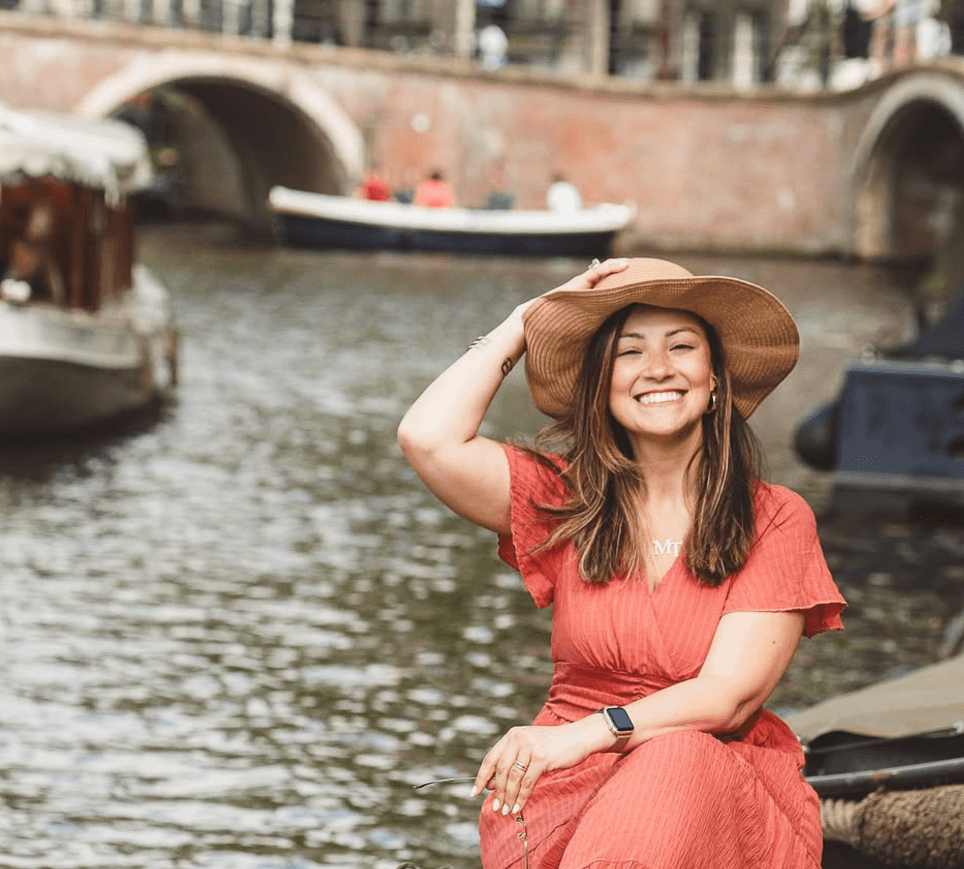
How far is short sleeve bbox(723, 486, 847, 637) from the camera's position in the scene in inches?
98.2

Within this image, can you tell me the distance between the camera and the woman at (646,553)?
2.35m

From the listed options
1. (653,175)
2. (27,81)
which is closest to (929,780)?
(27,81)

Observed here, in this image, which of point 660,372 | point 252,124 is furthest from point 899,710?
point 252,124

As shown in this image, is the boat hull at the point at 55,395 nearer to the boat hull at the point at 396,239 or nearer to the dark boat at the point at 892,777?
the dark boat at the point at 892,777

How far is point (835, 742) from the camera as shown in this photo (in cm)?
342

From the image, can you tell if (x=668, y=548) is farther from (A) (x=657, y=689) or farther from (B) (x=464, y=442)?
(B) (x=464, y=442)

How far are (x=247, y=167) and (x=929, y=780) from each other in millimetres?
30839

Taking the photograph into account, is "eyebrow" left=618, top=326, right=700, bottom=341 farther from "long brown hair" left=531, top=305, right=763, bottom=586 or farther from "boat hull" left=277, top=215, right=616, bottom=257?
"boat hull" left=277, top=215, right=616, bottom=257

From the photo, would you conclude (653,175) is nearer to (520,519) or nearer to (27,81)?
(27,81)

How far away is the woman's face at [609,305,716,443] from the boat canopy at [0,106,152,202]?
7822mm

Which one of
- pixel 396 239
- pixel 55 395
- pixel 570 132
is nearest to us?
pixel 55 395

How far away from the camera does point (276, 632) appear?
600cm

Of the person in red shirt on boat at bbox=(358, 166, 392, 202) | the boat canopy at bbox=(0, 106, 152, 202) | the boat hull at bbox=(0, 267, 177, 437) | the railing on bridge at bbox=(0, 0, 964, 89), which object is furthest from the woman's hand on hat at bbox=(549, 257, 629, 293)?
the railing on bridge at bbox=(0, 0, 964, 89)

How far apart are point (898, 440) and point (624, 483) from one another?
5.96 meters
